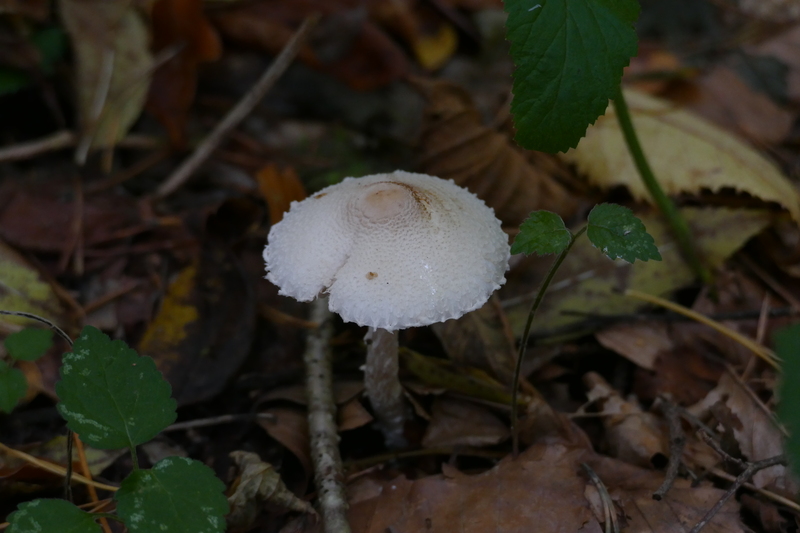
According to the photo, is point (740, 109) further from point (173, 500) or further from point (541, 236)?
point (173, 500)

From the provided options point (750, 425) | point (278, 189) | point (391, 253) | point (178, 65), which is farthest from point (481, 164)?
point (178, 65)

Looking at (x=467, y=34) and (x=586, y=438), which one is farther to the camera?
(x=467, y=34)

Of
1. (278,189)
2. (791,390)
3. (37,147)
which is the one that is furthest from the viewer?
(37,147)

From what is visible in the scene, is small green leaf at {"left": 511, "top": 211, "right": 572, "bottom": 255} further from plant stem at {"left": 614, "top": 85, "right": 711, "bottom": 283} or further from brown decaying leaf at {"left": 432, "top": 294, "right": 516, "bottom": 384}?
plant stem at {"left": 614, "top": 85, "right": 711, "bottom": 283}

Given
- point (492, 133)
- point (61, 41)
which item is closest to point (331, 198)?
point (492, 133)

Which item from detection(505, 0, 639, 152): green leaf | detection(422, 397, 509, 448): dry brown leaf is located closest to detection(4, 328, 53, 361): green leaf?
detection(422, 397, 509, 448): dry brown leaf

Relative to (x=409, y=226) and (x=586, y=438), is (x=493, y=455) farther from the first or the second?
(x=409, y=226)
